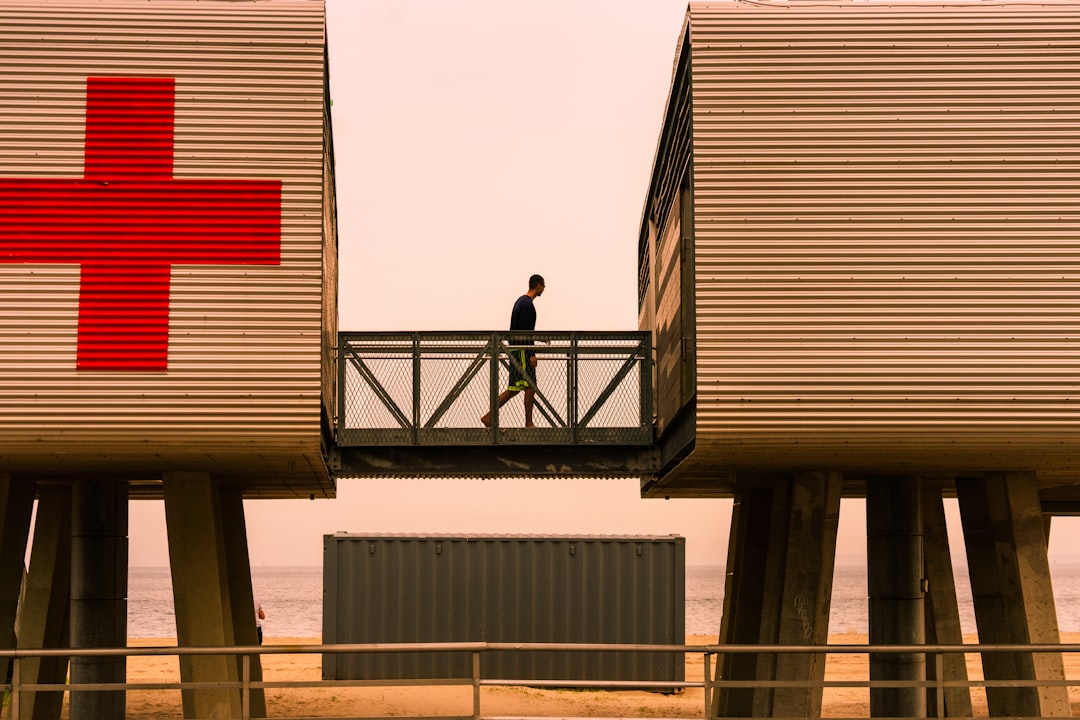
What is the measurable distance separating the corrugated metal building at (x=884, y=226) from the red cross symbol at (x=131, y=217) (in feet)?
18.1

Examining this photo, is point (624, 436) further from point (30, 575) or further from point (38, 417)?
point (30, 575)

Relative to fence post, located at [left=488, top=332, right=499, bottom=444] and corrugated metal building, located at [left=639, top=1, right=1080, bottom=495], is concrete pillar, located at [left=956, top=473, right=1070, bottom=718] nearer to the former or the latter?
corrugated metal building, located at [left=639, top=1, right=1080, bottom=495]

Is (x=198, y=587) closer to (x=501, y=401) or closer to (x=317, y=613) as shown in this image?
(x=501, y=401)

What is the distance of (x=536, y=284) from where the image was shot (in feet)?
71.7

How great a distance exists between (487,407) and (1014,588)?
25.1 feet

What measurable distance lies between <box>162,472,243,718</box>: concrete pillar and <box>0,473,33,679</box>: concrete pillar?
12.2 feet

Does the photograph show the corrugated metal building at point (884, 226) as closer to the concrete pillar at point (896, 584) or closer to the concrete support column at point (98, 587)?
the concrete pillar at point (896, 584)

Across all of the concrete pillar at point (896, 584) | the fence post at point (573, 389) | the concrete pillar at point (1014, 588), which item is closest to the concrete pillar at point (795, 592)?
the concrete pillar at point (896, 584)

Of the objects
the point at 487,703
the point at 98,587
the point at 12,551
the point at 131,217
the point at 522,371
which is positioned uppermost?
the point at 131,217

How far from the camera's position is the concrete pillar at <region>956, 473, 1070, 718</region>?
776 inches

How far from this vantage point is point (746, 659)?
78.6ft

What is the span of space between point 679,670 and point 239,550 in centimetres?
1093

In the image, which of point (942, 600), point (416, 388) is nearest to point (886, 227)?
point (416, 388)

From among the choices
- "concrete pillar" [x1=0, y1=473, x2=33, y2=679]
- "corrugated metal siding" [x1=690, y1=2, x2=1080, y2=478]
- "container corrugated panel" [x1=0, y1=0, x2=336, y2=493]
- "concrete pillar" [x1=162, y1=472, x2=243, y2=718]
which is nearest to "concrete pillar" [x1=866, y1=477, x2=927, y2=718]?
"corrugated metal siding" [x1=690, y1=2, x2=1080, y2=478]
